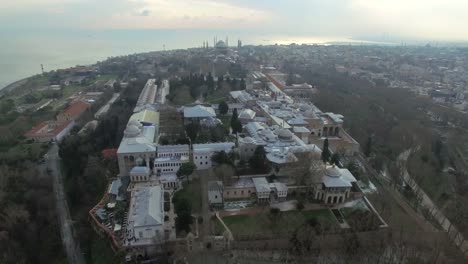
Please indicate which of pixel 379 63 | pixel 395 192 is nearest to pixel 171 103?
pixel 395 192

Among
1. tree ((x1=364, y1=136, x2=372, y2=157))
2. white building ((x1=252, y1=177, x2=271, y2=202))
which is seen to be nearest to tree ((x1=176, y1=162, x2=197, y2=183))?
white building ((x1=252, y1=177, x2=271, y2=202))

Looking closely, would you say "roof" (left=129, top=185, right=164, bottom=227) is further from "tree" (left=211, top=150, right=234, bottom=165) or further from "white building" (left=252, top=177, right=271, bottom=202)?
"white building" (left=252, top=177, right=271, bottom=202)

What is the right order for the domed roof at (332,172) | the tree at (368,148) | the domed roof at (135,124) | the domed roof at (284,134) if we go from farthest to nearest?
1. the tree at (368,148)
2. the domed roof at (135,124)
3. the domed roof at (284,134)
4. the domed roof at (332,172)

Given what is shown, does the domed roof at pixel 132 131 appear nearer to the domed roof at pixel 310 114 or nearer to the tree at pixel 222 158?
the tree at pixel 222 158

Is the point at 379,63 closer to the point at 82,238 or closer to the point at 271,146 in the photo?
the point at 271,146

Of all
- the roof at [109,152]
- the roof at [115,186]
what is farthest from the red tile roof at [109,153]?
the roof at [115,186]

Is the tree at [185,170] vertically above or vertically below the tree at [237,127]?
below
